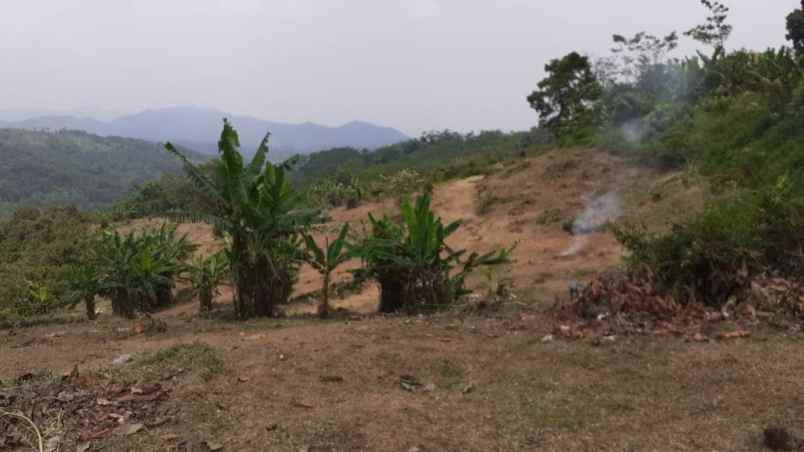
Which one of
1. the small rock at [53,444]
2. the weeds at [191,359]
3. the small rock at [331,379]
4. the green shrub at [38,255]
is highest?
the weeds at [191,359]

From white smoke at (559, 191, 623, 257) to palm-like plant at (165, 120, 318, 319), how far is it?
21.0 ft

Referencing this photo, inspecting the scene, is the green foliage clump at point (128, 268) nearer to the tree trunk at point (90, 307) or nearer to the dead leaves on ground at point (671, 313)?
the tree trunk at point (90, 307)

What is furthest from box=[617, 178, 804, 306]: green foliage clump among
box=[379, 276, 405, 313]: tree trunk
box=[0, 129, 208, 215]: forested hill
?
box=[0, 129, 208, 215]: forested hill

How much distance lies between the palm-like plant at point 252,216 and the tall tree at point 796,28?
15.9 meters

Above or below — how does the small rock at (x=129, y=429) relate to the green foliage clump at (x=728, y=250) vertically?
below

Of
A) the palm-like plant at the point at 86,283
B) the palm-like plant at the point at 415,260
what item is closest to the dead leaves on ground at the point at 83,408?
the palm-like plant at the point at 415,260

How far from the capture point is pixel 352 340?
5184 mm

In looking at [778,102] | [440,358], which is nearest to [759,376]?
[440,358]

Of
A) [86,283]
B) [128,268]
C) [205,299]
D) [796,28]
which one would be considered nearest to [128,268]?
[128,268]

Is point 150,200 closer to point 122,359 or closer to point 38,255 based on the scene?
point 38,255

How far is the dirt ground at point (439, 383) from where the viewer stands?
326 centimetres

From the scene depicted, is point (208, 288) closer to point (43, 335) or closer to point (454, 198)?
point (43, 335)

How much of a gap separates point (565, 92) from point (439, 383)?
23400 mm

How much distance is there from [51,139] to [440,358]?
105 m
